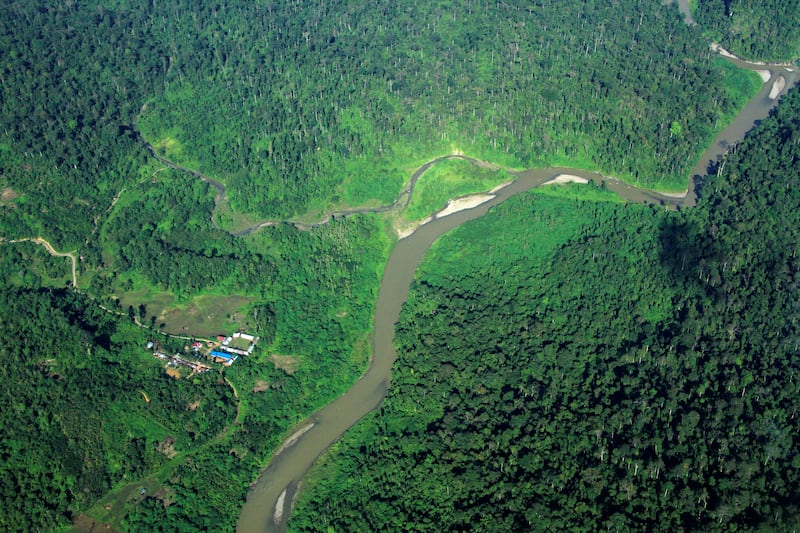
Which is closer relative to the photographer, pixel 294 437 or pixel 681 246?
pixel 294 437

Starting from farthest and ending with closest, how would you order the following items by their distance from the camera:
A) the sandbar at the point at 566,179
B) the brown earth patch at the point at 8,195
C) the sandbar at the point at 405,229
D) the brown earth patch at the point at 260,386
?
the sandbar at the point at 566,179, the brown earth patch at the point at 8,195, the sandbar at the point at 405,229, the brown earth patch at the point at 260,386

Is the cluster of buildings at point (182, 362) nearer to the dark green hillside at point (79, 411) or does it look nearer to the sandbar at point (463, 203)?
the dark green hillside at point (79, 411)

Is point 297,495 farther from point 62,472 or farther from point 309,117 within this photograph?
point 309,117

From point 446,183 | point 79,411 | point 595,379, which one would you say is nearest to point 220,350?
point 79,411

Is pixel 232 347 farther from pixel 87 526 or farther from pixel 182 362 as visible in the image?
pixel 87 526

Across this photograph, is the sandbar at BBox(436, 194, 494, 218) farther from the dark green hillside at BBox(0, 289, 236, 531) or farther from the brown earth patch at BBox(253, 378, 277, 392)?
the dark green hillside at BBox(0, 289, 236, 531)

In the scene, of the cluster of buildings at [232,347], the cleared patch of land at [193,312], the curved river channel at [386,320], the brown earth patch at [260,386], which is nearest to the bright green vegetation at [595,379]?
the curved river channel at [386,320]

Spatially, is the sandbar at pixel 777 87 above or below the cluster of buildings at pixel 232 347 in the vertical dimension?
above
